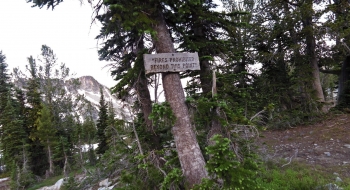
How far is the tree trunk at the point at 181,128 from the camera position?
9.29 ft

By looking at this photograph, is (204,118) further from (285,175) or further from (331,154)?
(331,154)

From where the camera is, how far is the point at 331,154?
Result: 602 centimetres

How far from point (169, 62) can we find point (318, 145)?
6.56 metres

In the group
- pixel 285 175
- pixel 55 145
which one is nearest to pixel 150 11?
pixel 285 175

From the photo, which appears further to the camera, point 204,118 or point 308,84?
point 308,84

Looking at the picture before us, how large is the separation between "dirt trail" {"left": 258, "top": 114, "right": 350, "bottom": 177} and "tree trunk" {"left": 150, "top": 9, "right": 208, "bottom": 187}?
6.89ft

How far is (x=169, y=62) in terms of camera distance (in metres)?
3.12

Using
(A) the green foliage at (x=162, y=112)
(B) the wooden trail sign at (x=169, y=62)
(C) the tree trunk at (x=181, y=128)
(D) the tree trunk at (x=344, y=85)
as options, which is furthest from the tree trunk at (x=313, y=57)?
(A) the green foliage at (x=162, y=112)

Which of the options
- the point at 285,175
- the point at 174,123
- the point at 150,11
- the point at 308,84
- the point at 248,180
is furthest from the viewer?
the point at 308,84

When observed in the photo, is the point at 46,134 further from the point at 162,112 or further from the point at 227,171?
the point at 227,171

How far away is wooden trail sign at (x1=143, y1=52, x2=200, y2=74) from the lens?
9.84ft

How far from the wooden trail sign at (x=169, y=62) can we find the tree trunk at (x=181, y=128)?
0.45 ft

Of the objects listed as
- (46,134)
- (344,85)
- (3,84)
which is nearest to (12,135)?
(46,134)

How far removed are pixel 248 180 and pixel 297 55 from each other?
1024cm
